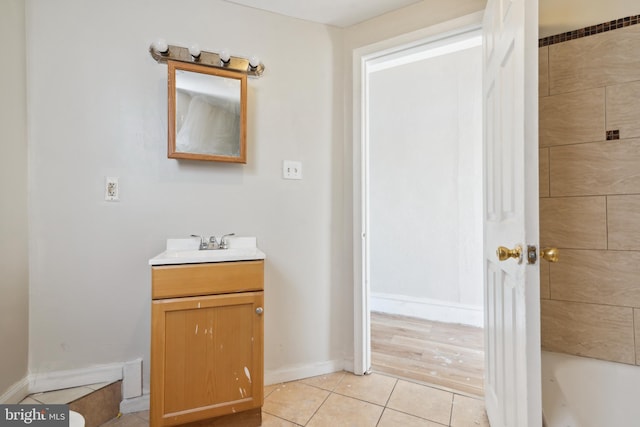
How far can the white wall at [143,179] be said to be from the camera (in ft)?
4.81

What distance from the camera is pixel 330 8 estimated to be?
5.88 feet

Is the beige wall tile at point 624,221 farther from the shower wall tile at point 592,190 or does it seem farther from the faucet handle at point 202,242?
the faucet handle at point 202,242

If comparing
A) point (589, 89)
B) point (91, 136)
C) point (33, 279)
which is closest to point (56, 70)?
point (91, 136)

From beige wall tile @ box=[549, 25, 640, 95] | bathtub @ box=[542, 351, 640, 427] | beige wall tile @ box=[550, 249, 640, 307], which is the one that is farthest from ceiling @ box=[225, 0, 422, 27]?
bathtub @ box=[542, 351, 640, 427]

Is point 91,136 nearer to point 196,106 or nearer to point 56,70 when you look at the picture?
point 56,70

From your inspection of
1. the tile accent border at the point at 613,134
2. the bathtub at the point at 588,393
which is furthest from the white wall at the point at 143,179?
the tile accent border at the point at 613,134

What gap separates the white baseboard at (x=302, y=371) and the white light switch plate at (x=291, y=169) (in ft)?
3.93

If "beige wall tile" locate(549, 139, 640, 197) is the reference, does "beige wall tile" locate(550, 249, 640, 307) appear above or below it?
below

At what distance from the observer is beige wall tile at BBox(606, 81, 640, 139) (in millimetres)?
1263

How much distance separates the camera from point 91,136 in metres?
1.52

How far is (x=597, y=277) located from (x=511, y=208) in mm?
711

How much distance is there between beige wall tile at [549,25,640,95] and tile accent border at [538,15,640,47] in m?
0.02

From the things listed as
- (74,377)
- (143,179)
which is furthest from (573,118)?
(74,377)

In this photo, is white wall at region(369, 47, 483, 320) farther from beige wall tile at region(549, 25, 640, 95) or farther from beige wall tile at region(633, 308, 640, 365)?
beige wall tile at region(633, 308, 640, 365)
